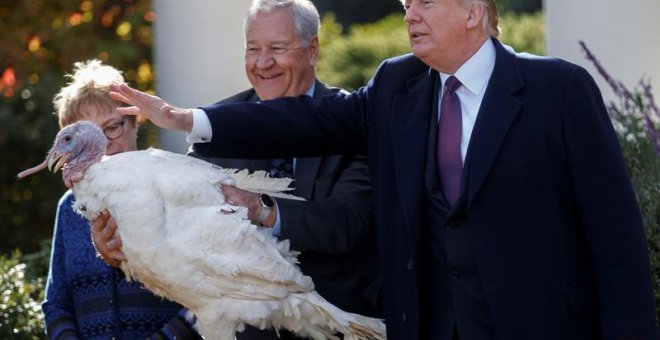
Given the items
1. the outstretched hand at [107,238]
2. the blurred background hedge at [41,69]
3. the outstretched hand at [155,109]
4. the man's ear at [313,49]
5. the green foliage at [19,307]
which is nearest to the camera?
the outstretched hand at [155,109]

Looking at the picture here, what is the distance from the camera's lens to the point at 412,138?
4.31 m

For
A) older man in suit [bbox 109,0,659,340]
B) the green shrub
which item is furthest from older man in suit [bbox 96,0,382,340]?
the green shrub

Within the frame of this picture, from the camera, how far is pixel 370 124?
459 cm

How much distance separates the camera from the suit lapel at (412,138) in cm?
425

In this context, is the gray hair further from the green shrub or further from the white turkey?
the green shrub

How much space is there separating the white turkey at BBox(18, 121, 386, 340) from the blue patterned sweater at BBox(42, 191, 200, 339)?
34cm

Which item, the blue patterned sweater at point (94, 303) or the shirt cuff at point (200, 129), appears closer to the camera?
the shirt cuff at point (200, 129)

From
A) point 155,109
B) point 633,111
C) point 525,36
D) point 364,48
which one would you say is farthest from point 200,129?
point 525,36

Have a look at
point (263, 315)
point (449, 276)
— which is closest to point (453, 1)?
point (449, 276)

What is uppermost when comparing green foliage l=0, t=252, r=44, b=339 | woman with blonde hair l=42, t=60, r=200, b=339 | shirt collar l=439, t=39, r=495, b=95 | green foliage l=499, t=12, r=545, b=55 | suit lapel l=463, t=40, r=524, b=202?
shirt collar l=439, t=39, r=495, b=95

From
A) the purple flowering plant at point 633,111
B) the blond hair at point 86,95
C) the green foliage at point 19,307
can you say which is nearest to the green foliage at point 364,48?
the purple flowering plant at point 633,111

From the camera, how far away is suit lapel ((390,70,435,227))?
13.9ft

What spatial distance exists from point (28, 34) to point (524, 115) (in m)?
6.26

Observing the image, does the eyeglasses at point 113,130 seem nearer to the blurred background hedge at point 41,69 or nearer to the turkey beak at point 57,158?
the turkey beak at point 57,158
